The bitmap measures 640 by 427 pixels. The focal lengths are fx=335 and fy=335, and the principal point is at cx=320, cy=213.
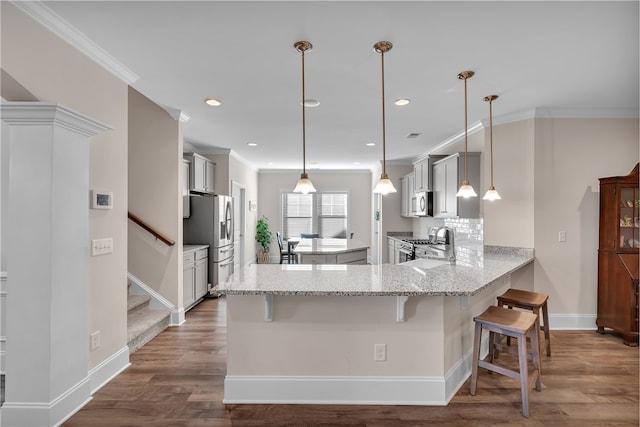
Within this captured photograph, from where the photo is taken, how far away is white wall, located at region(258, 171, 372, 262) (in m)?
8.73

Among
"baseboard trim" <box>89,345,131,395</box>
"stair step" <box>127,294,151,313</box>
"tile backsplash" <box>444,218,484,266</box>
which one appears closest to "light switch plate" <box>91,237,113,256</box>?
"baseboard trim" <box>89,345,131,395</box>

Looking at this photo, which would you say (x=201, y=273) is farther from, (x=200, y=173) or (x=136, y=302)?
(x=200, y=173)

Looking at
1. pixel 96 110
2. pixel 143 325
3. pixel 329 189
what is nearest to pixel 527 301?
pixel 143 325

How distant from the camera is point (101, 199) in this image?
2463mm

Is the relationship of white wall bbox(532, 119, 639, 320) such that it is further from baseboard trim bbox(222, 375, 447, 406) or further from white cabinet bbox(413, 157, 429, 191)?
baseboard trim bbox(222, 375, 447, 406)

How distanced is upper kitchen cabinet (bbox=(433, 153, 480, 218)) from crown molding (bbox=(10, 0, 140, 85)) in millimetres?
3836

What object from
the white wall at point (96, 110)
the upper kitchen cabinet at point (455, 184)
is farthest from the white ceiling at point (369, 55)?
the upper kitchen cabinet at point (455, 184)

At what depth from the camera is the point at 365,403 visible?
89.6 inches

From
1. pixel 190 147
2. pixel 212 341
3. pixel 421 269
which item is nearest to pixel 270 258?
pixel 190 147

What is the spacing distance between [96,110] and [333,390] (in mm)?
2625

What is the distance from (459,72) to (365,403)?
8.55 feet

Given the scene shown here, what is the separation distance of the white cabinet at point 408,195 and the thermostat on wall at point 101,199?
4.91 meters

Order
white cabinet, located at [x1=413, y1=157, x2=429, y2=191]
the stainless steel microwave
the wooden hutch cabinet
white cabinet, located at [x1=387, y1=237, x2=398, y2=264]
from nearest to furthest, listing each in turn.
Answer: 1. the wooden hutch cabinet
2. the stainless steel microwave
3. white cabinet, located at [x1=413, y1=157, x2=429, y2=191]
4. white cabinet, located at [x1=387, y1=237, x2=398, y2=264]

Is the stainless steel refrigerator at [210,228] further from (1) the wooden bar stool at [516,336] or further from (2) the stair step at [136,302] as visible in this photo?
(1) the wooden bar stool at [516,336]
